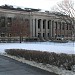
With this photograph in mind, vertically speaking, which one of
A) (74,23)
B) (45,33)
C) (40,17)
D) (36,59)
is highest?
(36,59)

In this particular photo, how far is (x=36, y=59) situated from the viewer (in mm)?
16828

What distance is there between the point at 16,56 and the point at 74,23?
104 feet

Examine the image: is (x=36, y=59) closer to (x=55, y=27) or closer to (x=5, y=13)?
(x=5, y=13)

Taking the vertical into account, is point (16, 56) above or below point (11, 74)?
below

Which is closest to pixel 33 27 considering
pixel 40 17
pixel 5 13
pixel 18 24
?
pixel 40 17

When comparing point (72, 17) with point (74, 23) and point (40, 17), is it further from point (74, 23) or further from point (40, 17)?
point (40, 17)

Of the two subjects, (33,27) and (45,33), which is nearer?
(33,27)

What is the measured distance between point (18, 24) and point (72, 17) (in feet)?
83.3

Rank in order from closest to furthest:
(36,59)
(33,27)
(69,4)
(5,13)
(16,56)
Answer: (36,59)
(16,56)
(69,4)
(5,13)
(33,27)

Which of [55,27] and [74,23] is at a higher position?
[74,23]

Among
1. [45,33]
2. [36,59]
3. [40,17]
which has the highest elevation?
[36,59]

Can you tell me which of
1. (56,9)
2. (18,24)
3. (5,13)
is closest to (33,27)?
(5,13)

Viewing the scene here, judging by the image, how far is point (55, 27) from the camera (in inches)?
4904

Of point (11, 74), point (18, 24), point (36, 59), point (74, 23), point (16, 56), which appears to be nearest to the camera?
point (11, 74)
